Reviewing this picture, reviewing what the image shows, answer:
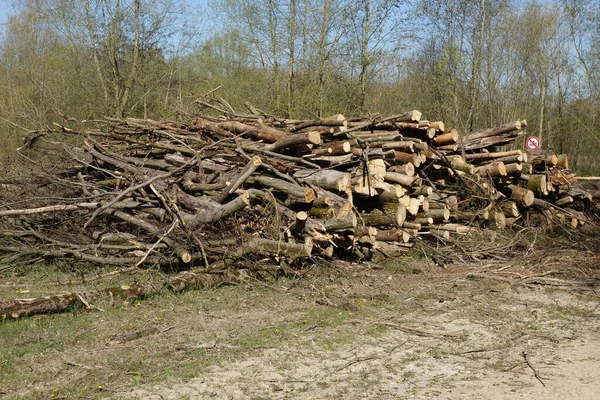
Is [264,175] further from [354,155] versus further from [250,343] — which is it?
[250,343]

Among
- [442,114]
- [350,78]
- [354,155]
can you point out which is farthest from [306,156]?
[442,114]

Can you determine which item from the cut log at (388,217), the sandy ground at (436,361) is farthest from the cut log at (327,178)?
the sandy ground at (436,361)

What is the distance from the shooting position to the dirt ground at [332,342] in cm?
445

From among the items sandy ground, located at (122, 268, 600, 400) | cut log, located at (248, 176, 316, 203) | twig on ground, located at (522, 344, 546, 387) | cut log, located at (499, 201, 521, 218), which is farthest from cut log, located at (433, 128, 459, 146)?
twig on ground, located at (522, 344, 546, 387)

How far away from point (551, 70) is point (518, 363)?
978 inches

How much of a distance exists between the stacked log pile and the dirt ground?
76 centimetres

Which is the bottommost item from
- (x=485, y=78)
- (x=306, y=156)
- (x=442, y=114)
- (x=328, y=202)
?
(x=328, y=202)

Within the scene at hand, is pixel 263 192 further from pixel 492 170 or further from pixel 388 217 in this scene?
pixel 492 170

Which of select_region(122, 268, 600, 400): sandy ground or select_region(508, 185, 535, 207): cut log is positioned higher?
select_region(508, 185, 535, 207): cut log

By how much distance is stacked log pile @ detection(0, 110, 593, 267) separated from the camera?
768 cm

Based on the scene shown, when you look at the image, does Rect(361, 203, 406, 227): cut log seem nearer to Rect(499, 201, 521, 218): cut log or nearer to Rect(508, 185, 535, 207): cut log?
Rect(499, 201, 521, 218): cut log

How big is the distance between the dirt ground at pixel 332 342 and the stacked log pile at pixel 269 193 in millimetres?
762

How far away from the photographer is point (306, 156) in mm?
8820

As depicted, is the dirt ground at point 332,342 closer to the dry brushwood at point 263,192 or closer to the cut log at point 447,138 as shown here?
the dry brushwood at point 263,192
